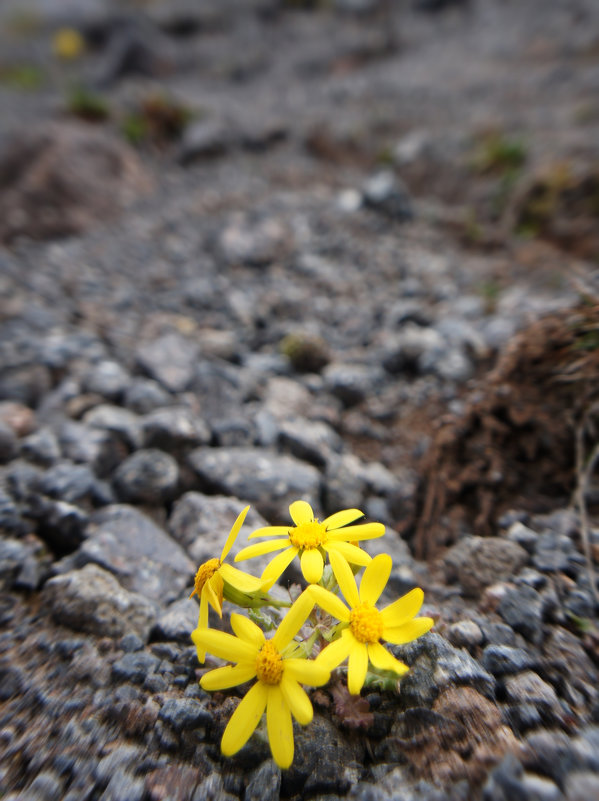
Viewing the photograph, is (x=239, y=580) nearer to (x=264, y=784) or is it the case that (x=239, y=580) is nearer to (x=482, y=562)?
(x=264, y=784)

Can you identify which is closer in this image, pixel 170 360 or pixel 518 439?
pixel 518 439

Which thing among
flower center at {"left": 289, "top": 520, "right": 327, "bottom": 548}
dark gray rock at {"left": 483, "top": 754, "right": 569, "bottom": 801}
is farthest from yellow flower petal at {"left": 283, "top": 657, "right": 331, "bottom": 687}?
dark gray rock at {"left": 483, "top": 754, "right": 569, "bottom": 801}

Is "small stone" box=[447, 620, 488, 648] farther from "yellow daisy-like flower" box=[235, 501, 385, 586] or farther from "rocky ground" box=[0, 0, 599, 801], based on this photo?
"yellow daisy-like flower" box=[235, 501, 385, 586]

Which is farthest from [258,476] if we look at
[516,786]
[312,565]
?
[516,786]

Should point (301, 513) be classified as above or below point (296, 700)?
above

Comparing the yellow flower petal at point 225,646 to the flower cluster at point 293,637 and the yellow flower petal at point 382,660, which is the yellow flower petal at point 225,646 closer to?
the flower cluster at point 293,637

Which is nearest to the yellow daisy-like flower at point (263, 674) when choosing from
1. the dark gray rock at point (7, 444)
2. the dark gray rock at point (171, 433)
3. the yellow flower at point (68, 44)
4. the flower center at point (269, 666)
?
the flower center at point (269, 666)
